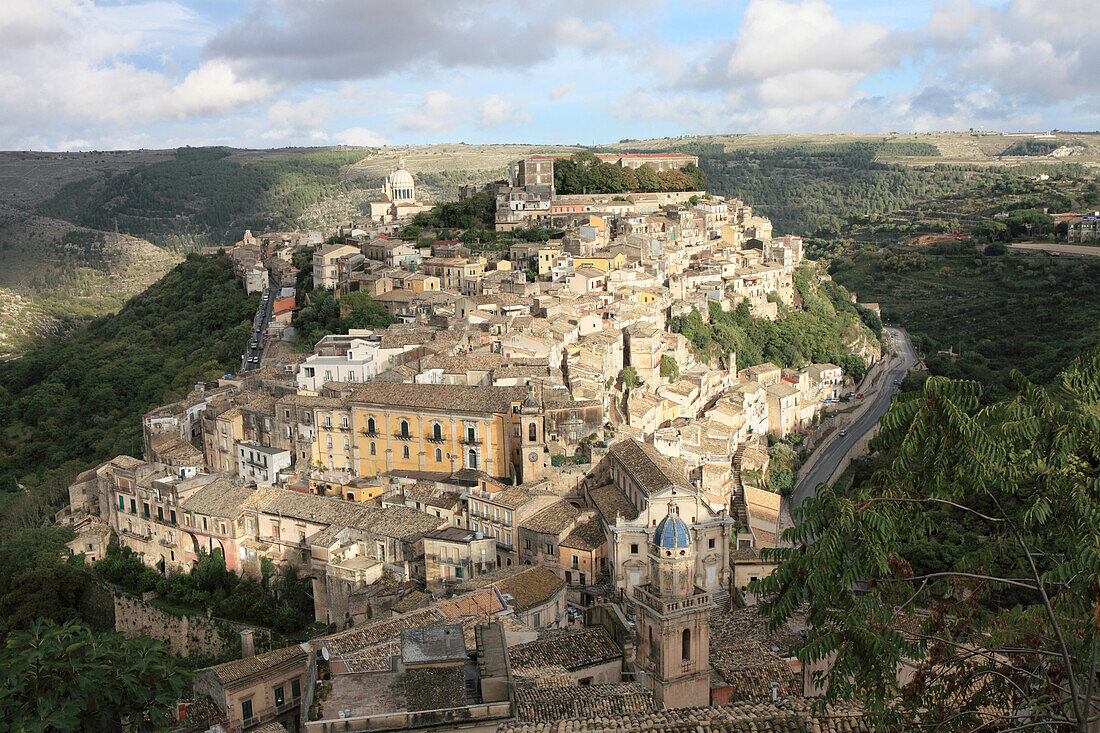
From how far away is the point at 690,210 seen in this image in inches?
2248

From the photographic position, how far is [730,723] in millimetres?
8883

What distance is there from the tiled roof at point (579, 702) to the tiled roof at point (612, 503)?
8847 mm

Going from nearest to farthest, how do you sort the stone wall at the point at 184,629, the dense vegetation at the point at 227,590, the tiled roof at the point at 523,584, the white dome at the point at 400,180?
the tiled roof at the point at 523,584, the stone wall at the point at 184,629, the dense vegetation at the point at 227,590, the white dome at the point at 400,180

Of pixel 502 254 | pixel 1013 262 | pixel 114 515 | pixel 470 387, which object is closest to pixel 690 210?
pixel 502 254

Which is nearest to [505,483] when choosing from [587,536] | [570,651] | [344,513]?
[344,513]

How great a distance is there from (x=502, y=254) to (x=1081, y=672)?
42.0 m

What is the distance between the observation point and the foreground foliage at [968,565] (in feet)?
21.6

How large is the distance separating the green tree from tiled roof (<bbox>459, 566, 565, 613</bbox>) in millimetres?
7568

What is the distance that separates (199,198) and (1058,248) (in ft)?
372

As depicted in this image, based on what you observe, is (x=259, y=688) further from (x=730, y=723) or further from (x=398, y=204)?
(x=398, y=204)

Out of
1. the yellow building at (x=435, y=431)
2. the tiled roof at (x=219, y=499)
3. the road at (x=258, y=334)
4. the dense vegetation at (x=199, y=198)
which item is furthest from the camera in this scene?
the dense vegetation at (x=199, y=198)

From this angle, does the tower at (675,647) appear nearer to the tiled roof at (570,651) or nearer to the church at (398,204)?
the tiled roof at (570,651)

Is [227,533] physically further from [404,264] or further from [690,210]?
[690,210]

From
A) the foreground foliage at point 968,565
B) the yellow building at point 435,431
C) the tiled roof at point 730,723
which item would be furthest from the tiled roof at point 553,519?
the foreground foliage at point 968,565
